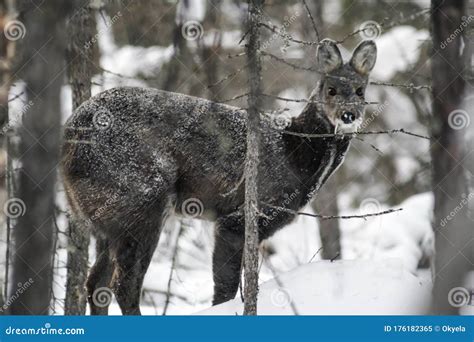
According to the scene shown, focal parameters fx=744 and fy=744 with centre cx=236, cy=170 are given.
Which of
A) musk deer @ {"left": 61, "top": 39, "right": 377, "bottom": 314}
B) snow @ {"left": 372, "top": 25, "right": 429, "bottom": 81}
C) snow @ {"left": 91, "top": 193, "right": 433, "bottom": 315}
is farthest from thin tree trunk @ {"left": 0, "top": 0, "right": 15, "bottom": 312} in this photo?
snow @ {"left": 372, "top": 25, "right": 429, "bottom": 81}

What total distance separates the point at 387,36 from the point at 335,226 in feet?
16.3

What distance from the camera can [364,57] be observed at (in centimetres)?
841

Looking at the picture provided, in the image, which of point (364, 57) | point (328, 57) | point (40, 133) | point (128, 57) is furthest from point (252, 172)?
point (128, 57)

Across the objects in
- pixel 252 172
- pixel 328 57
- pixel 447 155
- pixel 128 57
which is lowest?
pixel 447 155

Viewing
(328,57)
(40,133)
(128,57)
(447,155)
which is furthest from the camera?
(128,57)

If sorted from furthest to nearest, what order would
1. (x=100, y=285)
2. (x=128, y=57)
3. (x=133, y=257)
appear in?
(x=128, y=57) → (x=100, y=285) → (x=133, y=257)

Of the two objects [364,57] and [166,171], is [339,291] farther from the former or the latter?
[364,57]

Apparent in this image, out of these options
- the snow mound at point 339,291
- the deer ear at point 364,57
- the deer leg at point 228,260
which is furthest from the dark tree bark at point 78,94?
the deer ear at point 364,57

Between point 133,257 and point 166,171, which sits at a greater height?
point 166,171

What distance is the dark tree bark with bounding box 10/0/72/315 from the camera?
12.2 ft

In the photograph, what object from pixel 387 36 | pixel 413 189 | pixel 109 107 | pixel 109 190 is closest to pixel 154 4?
pixel 109 107

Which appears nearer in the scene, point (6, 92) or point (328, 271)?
point (328, 271)

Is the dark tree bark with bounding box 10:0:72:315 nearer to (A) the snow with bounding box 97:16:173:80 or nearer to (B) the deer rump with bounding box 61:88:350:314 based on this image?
(B) the deer rump with bounding box 61:88:350:314

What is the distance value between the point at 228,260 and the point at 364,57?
2.75 m
